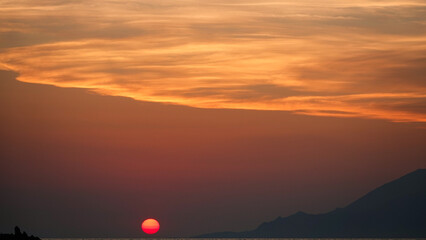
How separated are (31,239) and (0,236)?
4992 millimetres

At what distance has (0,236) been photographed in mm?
119125

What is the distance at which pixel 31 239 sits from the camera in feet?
400
